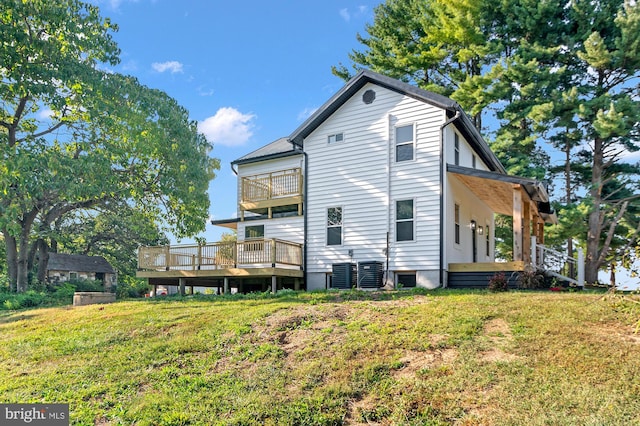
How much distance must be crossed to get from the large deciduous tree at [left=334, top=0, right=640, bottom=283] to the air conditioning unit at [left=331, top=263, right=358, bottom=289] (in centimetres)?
1094

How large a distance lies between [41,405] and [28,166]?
1068 cm

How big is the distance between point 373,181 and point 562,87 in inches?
520

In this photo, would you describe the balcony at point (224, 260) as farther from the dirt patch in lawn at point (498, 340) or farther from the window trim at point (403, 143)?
the dirt patch in lawn at point (498, 340)

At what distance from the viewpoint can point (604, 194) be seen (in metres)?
23.5

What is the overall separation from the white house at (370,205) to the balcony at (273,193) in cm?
4

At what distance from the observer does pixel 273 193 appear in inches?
714

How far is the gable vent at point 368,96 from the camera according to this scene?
53.4 ft

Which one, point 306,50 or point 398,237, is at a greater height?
point 306,50

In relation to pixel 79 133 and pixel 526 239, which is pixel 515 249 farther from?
pixel 79 133

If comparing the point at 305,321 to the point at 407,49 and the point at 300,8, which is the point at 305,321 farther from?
the point at 407,49

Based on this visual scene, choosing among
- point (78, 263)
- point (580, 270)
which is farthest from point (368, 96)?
point (78, 263)

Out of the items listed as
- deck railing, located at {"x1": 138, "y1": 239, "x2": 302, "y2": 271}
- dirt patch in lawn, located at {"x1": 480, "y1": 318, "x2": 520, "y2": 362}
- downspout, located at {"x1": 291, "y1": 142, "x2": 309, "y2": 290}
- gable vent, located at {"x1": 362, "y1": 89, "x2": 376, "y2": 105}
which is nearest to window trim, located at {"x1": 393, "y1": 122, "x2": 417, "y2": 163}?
gable vent, located at {"x1": 362, "y1": 89, "x2": 376, "y2": 105}

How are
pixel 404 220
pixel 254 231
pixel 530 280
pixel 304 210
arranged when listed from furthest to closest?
pixel 254 231
pixel 304 210
pixel 404 220
pixel 530 280

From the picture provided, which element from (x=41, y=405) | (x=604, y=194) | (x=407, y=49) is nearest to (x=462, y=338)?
(x=41, y=405)
